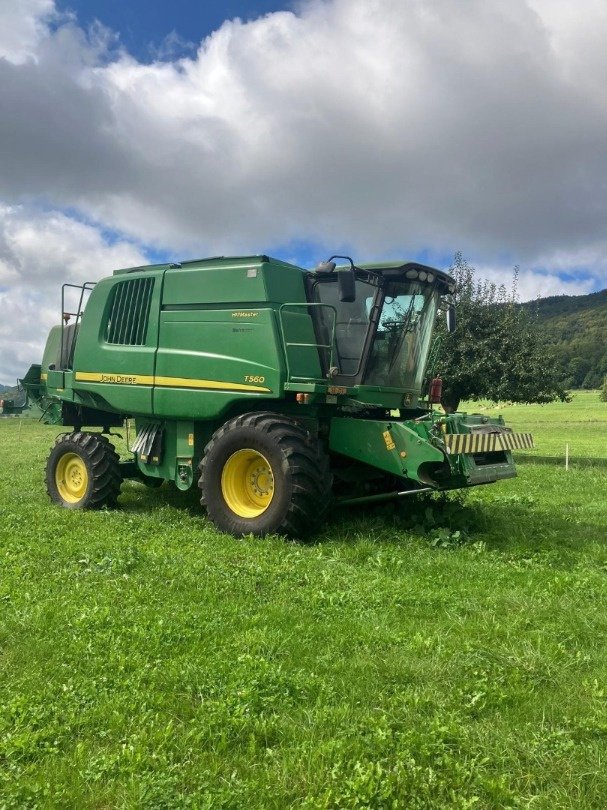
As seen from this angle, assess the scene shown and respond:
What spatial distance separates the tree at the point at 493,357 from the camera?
63.2 feet

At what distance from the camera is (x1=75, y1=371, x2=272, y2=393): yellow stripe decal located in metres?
7.93

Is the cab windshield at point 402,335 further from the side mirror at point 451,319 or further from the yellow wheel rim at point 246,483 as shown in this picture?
the yellow wheel rim at point 246,483

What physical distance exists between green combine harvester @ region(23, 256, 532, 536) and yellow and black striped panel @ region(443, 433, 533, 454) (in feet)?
0.07

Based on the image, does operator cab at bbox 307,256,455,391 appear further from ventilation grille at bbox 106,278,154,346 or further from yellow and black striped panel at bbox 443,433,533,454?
ventilation grille at bbox 106,278,154,346

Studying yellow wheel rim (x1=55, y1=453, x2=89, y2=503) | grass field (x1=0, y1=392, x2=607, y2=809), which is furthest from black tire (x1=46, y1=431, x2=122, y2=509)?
grass field (x1=0, y1=392, x2=607, y2=809)

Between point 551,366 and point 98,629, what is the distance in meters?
18.5

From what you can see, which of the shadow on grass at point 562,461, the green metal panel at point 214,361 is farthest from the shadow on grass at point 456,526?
the shadow on grass at point 562,461

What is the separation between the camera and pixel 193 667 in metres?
4.00

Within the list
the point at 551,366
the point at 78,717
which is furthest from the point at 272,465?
the point at 551,366

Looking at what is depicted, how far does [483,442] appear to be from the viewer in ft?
24.8

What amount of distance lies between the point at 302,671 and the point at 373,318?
4936 millimetres

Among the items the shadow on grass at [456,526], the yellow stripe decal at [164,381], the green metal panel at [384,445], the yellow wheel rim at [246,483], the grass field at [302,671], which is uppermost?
the yellow stripe decal at [164,381]

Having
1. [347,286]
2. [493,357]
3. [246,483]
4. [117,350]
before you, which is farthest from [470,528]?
[493,357]

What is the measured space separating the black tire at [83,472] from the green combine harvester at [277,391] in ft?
0.10
